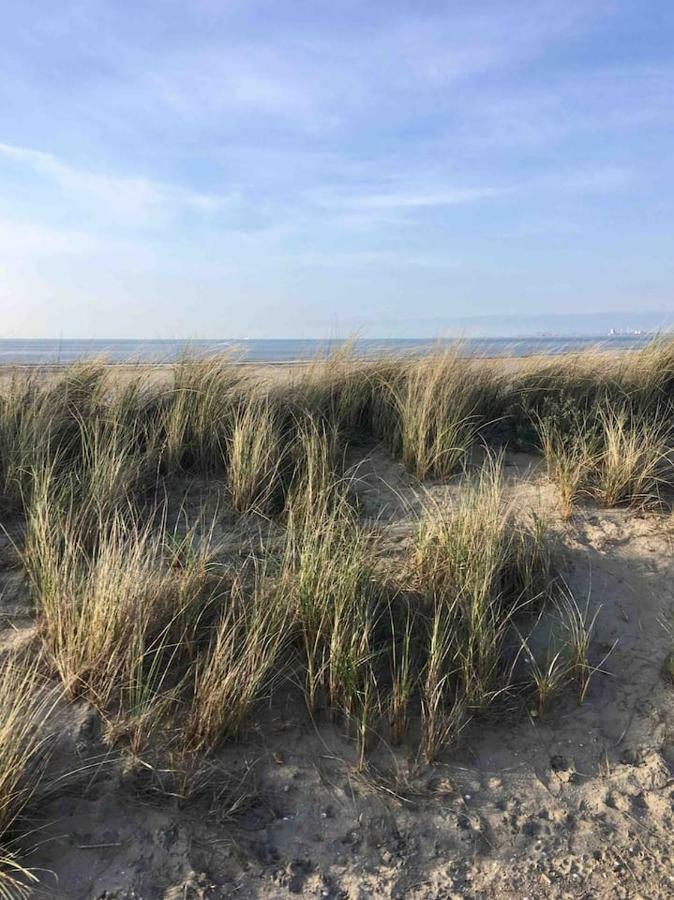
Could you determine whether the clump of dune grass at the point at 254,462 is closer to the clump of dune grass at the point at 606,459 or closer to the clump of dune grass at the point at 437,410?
the clump of dune grass at the point at 437,410

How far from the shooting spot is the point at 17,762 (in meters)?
2.53

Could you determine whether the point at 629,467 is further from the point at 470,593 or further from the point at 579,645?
the point at 470,593

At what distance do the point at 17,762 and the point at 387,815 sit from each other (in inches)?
55.1

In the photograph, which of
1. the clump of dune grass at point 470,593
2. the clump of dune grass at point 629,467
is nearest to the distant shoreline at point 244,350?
the clump of dune grass at point 629,467

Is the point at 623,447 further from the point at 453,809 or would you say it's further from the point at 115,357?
the point at 115,357

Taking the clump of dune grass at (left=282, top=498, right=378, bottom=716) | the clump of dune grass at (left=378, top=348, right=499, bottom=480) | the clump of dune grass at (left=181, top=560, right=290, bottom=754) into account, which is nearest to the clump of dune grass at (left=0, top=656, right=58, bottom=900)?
the clump of dune grass at (left=181, top=560, right=290, bottom=754)

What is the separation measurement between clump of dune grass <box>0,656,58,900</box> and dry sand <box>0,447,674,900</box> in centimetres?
7

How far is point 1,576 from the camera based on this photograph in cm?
388

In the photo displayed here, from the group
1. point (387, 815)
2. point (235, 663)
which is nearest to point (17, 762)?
point (235, 663)

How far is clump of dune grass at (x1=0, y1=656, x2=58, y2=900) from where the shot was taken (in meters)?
2.36

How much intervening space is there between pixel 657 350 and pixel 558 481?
8.36 feet

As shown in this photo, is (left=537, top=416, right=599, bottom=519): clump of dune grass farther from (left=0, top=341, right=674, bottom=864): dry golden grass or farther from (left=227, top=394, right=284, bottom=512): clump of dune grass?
(left=227, top=394, right=284, bottom=512): clump of dune grass

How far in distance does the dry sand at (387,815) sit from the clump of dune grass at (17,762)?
0.07 m

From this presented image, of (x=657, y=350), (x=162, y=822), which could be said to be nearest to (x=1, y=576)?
(x=162, y=822)
